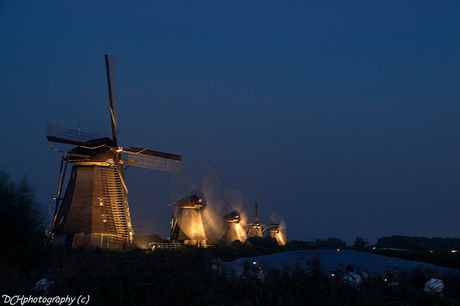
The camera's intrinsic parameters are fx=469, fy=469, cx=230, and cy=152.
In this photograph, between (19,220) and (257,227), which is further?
(257,227)

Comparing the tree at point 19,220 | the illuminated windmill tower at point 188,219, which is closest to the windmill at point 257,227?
the illuminated windmill tower at point 188,219

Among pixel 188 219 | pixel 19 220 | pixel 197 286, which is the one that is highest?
pixel 188 219

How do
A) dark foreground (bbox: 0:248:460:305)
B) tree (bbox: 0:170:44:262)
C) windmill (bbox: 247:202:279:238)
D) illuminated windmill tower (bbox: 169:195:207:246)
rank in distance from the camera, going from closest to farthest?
1. dark foreground (bbox: 0:248:460:305)
2. tree (bbox: 0:170:44:262)
3. illuminated windmill tower (bbox: 169:195:207:246)
4. windmill (bbox: 247:202:279:238)

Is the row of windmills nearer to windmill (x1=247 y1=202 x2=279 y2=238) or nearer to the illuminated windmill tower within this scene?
the illuminated windmill tower

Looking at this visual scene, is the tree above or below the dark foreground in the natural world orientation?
above

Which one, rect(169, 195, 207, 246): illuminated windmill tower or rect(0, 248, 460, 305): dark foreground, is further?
rect(169, 195, 207, 246): illuminated windmill tower

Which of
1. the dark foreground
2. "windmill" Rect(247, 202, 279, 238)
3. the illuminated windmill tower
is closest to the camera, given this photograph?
the dark foreground

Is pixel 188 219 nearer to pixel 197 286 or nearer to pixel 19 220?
pixel 19 220

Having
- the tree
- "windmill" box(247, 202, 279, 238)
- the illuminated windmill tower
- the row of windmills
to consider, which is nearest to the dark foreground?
the tree

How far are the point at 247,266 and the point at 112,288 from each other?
2865 mm

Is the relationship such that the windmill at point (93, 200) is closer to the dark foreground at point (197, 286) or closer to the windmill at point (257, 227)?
the dark foreground at point (197, 286)

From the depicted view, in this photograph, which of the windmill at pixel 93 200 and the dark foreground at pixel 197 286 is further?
the windmill at pixel 93 200

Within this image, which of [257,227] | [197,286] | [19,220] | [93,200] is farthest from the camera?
[257,227]

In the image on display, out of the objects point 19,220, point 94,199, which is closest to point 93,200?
point 94,199
